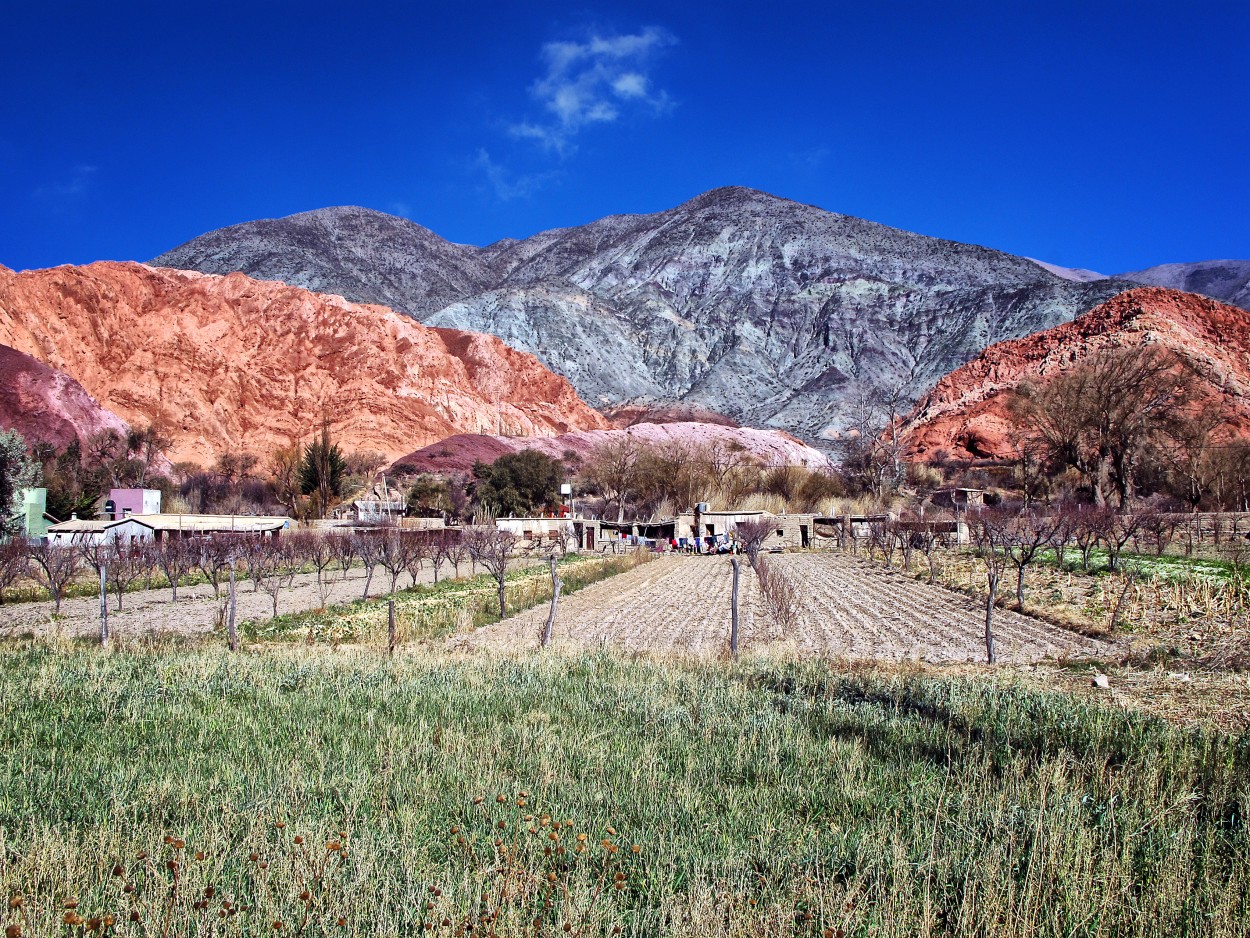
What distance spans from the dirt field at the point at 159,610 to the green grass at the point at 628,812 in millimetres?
10542

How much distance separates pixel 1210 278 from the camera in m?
178

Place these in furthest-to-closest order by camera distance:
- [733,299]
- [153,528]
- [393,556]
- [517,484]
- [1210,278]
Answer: [1210,278] → [733,299] → [517,484] → [153,528] → [393,556]

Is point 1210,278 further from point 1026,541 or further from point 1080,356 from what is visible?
point 1026,541

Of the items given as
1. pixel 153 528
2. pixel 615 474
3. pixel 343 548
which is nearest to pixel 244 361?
pixel 153 528

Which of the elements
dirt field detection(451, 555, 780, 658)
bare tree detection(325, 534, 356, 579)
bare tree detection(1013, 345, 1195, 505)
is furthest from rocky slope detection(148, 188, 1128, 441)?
dirt field detection(451, 555, 780, 658)

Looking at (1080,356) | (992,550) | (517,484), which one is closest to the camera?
(992,550)

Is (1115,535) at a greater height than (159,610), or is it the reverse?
(1115,535)

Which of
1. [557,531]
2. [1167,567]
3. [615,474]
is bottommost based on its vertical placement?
[557,531]

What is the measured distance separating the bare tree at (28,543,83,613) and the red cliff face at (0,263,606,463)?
41.1 m

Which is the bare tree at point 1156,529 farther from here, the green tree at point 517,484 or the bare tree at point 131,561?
the green tree at point 517,484

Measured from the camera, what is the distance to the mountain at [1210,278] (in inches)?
6486

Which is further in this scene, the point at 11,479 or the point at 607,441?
the point at 607,441

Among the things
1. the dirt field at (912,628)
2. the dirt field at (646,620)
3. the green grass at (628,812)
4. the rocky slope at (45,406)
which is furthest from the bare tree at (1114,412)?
the rocky slope at (45,406)

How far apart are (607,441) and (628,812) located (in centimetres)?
7554
